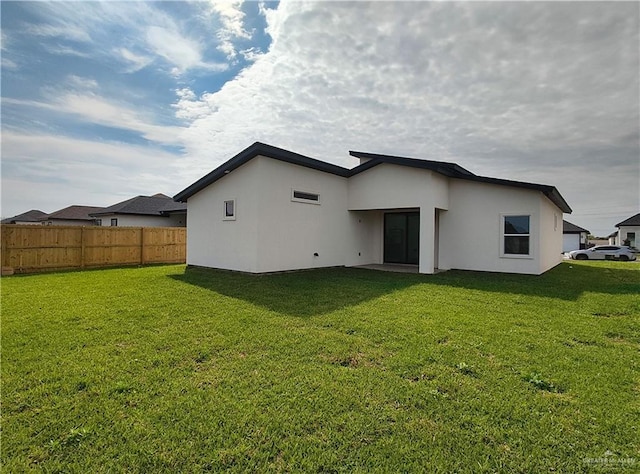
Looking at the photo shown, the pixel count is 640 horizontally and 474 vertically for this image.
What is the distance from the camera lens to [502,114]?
40.8ft

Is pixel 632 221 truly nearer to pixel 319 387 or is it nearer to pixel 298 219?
pixel 298 219

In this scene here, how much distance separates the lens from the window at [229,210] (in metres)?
11.2

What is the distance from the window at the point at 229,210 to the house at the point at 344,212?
1.5 inches

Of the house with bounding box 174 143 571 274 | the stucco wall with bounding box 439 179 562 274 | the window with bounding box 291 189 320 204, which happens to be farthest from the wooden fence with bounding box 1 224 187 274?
the stucco wall with bounding box 439 179 562 274

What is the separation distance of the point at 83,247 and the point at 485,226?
1567cm

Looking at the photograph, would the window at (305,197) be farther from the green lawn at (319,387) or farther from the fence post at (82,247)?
the fence post at (82,247)

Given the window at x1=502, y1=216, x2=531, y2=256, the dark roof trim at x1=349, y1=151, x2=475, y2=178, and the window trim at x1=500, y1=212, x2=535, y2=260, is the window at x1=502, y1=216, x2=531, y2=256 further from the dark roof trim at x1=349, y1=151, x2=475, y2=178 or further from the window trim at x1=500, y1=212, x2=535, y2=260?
the dark roof trim at x1=349, y1=151, x2=475, y2=178

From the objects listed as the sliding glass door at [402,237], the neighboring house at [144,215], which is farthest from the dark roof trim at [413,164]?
the neighboring house at [144,215]

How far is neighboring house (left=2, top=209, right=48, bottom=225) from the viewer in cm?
3760

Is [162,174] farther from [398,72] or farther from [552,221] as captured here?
[552,221]

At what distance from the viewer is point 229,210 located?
11.5 metres

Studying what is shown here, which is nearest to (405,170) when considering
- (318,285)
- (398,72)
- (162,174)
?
(398,72)

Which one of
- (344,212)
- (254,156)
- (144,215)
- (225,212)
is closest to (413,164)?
(344,212)

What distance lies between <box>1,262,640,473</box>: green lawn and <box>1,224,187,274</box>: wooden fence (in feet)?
23.2
